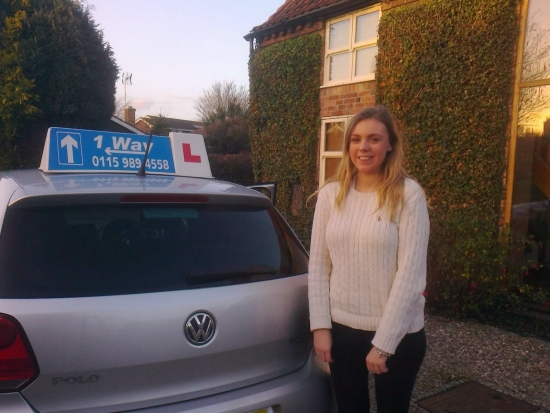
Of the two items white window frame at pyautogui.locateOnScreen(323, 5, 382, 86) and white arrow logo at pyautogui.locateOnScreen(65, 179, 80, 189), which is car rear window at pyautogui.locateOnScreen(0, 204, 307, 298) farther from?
white window frame at pyautogui.locateOnScreen(323, 5, 382, 86)

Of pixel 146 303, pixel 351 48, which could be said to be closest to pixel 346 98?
pixel 351 48

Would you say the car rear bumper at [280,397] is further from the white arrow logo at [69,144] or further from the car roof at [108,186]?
the white arrow logo at [69,144]

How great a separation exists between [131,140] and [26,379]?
2236mm

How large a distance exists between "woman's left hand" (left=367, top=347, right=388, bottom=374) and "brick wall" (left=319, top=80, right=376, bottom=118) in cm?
729

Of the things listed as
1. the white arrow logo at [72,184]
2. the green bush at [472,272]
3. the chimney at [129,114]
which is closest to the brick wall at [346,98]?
the green bush at [472,272]

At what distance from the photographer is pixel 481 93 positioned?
671 cm

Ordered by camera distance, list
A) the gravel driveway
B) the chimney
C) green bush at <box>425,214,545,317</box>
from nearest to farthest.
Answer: the gravel driveway, green bush at <box>425,214,545,317</box>, the chimney

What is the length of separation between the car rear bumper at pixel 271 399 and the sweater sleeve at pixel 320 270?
268mm

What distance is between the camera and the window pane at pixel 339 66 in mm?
9711

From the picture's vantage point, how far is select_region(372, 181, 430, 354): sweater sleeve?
203 centimetres

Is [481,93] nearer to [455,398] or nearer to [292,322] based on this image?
[455,398]

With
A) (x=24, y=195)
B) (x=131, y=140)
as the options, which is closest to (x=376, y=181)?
(x=24, y=195)

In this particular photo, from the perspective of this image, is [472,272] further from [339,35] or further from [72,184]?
[339,35]

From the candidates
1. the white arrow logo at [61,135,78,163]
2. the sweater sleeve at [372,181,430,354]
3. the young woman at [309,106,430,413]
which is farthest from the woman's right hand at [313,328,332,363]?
the white arrow logo at [61,135,78,163]
